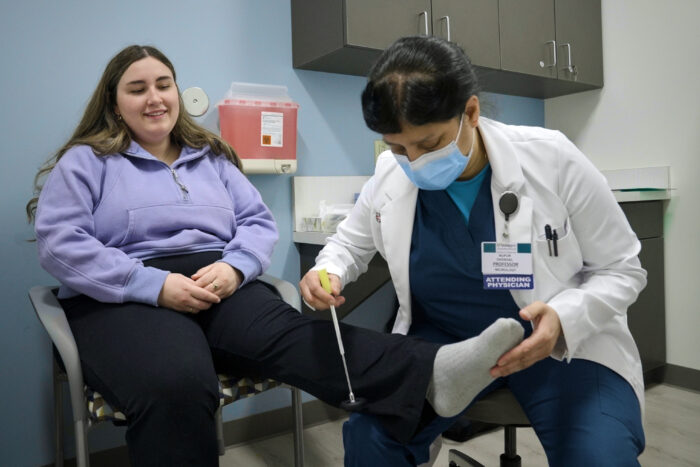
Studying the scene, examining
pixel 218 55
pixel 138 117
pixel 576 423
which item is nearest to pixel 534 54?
pixel 218 55

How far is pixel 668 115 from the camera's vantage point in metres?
2.48

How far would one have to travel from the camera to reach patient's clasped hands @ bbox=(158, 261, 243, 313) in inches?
47.6

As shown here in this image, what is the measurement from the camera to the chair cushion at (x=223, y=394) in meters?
1.09

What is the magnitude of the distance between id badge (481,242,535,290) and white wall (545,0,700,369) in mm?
1839

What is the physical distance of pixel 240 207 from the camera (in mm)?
1534

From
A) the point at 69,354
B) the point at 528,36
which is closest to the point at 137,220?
the point at 69,354

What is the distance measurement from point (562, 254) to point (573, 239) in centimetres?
3

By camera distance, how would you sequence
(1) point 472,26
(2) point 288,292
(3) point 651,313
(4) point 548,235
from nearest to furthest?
(4) point 548,235, (2) point 288,292, (1) point 472,26, (3) point 651,313

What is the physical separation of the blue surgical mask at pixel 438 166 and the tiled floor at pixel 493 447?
1122mm

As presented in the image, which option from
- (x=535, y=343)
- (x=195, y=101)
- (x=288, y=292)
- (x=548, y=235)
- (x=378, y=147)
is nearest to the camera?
(x=535, y=343)

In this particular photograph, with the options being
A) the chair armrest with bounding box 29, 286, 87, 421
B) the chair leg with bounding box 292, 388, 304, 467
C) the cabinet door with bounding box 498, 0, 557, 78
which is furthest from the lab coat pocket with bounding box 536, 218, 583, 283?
the cabinet door with bounding box 498, 0, 557, 78

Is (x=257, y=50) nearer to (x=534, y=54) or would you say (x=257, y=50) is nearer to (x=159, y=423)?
(x=534, y=54)

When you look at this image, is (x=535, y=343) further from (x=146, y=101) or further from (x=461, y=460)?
(x=146, y=101)

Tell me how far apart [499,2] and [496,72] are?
0.28 m
